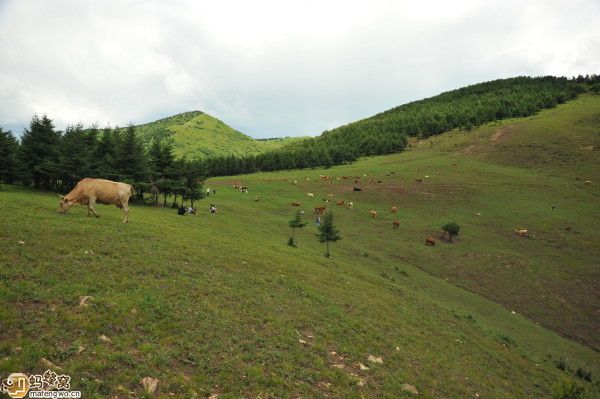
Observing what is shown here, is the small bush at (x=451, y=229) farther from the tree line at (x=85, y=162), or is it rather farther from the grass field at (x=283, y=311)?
the tree line at (x=85, y=162)

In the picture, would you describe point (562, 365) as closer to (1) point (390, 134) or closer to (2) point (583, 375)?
(2) point (583, 375)

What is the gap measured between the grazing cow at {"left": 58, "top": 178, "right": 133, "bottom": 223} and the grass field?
1248 millimetres

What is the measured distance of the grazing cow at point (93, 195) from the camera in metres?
25.7

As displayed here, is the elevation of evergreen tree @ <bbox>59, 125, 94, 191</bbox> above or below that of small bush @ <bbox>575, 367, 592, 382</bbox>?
above

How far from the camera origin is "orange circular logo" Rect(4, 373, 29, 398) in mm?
8414

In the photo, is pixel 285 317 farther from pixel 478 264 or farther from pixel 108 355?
pixel 478 264

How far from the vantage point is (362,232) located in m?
60.2

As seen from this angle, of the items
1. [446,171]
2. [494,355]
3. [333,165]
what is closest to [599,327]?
[494,355]

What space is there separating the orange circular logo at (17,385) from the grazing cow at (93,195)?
60.3ft

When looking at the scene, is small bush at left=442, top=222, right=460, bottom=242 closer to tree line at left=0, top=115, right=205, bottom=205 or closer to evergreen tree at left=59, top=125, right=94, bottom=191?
tree line at left=0, top=115, right=205, bottom=205

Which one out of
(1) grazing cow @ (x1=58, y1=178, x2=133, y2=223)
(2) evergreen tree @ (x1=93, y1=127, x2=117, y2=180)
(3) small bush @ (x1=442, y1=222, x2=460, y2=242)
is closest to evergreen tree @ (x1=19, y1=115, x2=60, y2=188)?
(2) evergreen tree @ (x1=93, y1=127, x2=117, y2=180)

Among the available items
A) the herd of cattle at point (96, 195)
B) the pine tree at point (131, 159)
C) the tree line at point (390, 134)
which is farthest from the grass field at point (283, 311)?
the tree line at point (390, 134)

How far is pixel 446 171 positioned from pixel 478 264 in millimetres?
62876

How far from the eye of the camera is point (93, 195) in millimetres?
25797
